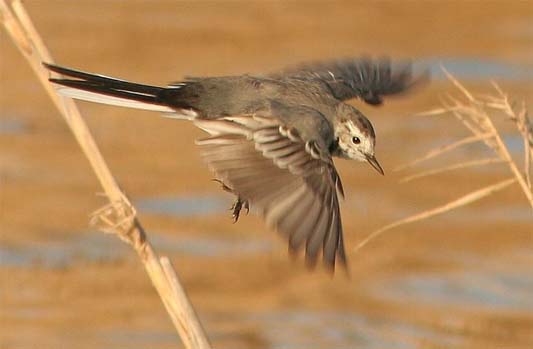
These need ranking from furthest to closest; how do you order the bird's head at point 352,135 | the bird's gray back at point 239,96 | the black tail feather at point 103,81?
the bird's head at point 352,135
the bird's gray back at point 239,96
the black tail feather at point 103,81

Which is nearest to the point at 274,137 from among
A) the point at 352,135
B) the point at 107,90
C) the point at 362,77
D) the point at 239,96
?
the point at 239,96

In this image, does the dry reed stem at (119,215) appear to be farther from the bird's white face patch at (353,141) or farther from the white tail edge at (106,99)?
the bird's white face patch at (353,141)

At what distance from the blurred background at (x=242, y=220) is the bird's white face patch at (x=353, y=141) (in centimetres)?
323

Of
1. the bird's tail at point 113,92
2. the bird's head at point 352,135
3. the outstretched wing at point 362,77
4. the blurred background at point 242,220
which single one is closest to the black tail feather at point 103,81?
the bird's tail at point 113,92

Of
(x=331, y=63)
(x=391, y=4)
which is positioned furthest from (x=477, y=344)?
(x=391, y=4)

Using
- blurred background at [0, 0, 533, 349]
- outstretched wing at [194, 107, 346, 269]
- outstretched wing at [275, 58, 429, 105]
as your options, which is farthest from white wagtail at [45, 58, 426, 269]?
blurred background at [0, 0, 533, 349]

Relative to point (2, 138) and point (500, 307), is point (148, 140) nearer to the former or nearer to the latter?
point (2, 138)

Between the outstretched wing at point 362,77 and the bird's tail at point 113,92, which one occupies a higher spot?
the outstretched wing at point 362,77

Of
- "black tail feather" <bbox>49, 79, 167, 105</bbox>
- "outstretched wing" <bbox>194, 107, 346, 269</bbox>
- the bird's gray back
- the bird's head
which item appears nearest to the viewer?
"outstretched wing" <bbox>194, 107, 346, 269</bbox>

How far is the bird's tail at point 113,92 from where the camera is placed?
5433 mm

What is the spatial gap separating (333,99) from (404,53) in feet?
22.8

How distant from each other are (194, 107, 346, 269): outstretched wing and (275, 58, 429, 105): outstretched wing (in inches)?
31.3

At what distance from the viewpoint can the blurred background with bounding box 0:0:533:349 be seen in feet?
30.6

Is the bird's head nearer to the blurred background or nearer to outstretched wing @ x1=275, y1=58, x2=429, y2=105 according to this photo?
outstretched wing @ x1=275, y1=58, x2=429, y2=105
